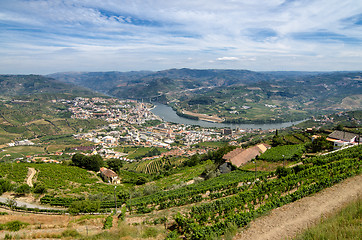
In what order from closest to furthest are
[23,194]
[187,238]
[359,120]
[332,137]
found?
[187,238], [23,194], [332,137], [359,120]

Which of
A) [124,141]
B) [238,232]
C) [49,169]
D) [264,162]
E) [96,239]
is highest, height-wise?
[238,232]

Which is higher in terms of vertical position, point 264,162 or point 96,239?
point 96,239

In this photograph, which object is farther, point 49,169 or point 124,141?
point 124,141

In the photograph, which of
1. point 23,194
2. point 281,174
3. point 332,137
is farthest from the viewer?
point 332,137

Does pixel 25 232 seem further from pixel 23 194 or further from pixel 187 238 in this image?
pixel 23 194

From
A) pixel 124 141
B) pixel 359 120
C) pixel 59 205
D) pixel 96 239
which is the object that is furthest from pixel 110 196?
pixel 359 120

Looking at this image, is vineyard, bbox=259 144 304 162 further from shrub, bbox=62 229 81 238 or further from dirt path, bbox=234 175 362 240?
shrub, bbox=62 229 81 238
